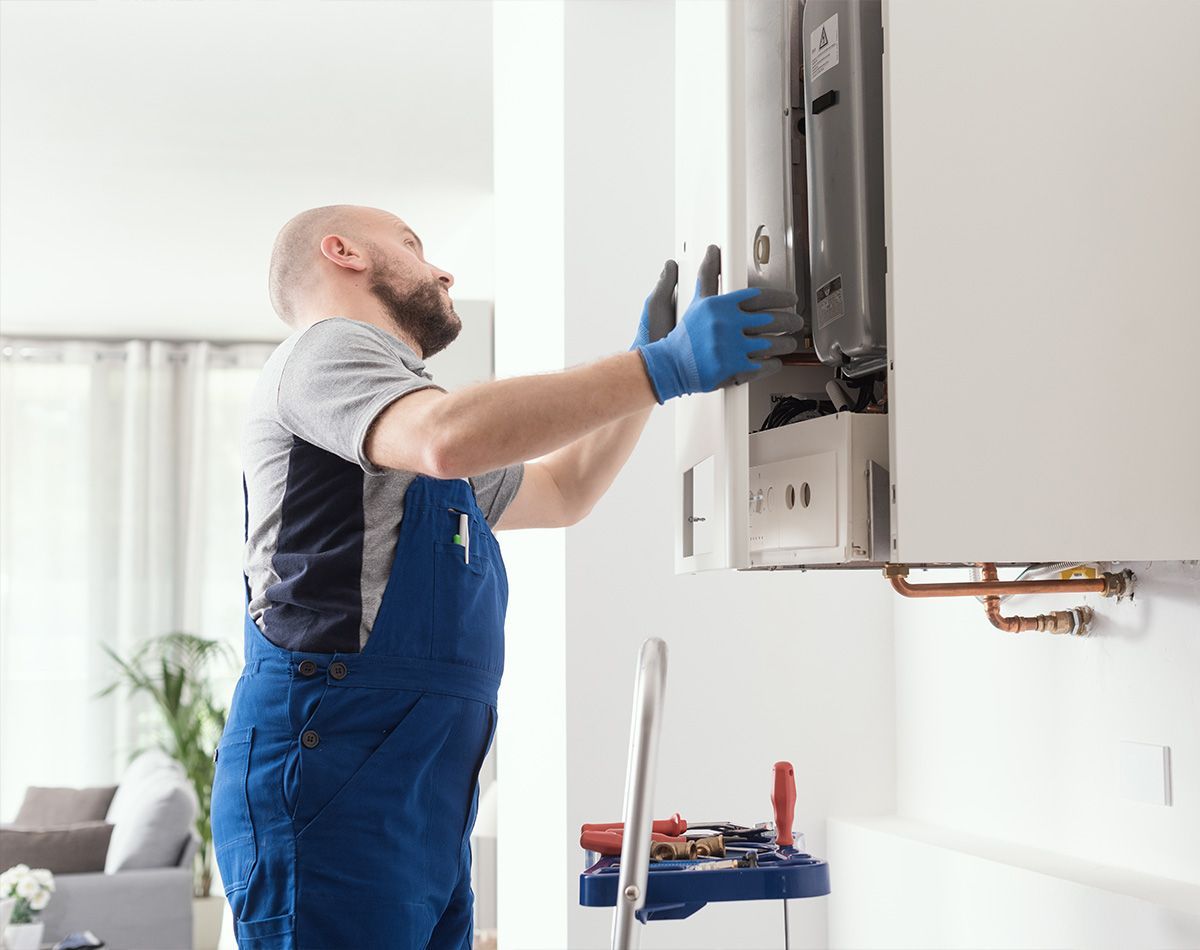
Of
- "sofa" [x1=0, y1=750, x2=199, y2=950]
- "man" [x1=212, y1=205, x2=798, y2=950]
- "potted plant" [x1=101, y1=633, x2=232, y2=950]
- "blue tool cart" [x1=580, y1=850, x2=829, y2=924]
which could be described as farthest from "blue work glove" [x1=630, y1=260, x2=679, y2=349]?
"potted plant" [x1=101, y1=633, x2=232, y2=950]

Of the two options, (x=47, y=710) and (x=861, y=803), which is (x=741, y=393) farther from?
(x=47, y=710)

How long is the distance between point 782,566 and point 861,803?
1034 millimetres

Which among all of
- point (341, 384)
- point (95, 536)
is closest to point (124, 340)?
point (95, 536)

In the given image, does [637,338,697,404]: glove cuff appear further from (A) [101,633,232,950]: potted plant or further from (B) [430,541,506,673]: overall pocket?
(A) [101,633,232,950]: potted plant

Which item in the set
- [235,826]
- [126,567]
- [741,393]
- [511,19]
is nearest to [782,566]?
[741,393]

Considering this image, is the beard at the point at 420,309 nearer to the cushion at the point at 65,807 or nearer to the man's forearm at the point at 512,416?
the man's forearm at the point at 512,416

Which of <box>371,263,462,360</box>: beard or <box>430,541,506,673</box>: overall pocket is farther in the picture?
<box>371,263,462,360</box>: beard

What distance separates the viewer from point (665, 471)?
2.42m

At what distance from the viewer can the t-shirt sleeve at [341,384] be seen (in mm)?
1433

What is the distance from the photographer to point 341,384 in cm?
149

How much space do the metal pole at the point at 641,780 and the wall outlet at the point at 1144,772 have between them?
85 centimetres

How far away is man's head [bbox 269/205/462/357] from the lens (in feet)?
5.82

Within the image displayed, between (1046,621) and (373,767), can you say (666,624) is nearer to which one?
(1046,621)

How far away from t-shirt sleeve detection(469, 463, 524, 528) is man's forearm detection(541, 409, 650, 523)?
8 centimetres
